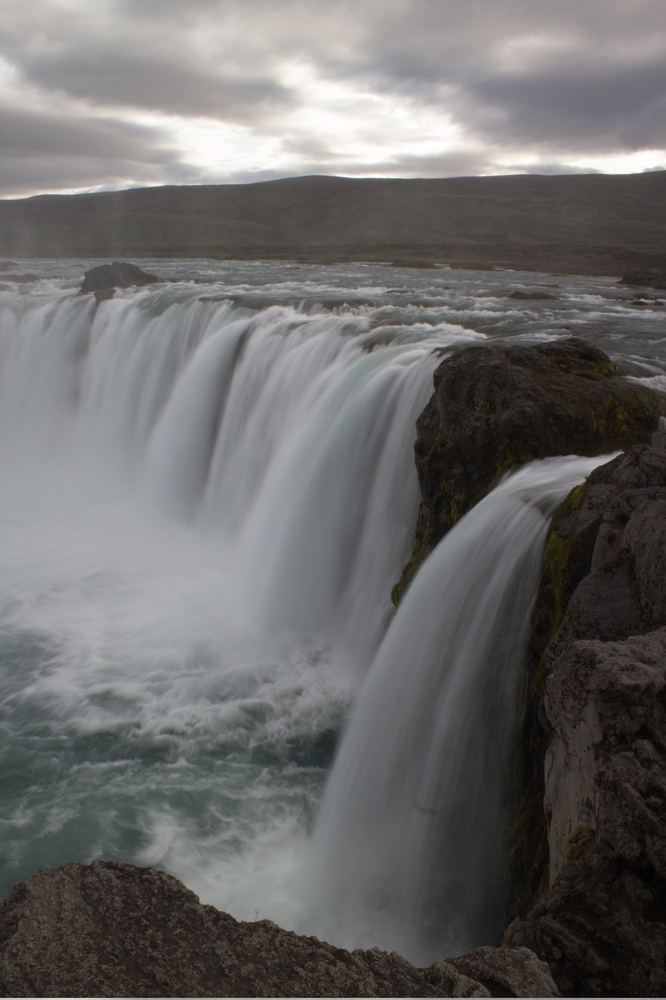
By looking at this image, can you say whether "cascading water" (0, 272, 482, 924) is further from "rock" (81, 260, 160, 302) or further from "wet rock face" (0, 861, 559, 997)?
"rock" (81, 260, 160, 302)

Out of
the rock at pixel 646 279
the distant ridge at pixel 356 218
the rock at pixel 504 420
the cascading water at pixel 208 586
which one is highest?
the distant ridge at pixel 356 218

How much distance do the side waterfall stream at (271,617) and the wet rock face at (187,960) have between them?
103 inches

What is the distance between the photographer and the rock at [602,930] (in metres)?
2.38

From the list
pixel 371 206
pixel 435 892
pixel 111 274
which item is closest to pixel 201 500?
pixel 435 892

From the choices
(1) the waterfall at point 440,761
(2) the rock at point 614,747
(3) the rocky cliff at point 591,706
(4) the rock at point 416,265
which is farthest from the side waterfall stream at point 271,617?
(4) the rock at point 416,265

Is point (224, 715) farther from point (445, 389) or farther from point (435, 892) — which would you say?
point (445, 389)

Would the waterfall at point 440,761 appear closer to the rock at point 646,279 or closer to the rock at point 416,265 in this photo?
the rock at point 646,279

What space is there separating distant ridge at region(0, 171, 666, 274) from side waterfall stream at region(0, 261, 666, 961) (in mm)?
38594

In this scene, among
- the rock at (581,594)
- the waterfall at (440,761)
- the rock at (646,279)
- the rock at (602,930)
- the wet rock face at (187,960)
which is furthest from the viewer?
the rock at (646,279)

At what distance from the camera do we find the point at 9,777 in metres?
6.69

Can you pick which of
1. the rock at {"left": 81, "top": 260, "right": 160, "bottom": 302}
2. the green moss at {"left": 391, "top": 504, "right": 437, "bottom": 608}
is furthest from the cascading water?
the rock at {"left": 81, "top": 260, "right": 160, "bottom": 302}

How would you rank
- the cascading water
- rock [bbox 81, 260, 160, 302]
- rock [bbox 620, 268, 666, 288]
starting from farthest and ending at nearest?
1. rock [bbox 620, 268, 666, 288]
2. rock [bbox 81, 260, 160, 302]
3. the cascading water

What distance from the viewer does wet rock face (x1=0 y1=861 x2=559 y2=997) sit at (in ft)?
7.21

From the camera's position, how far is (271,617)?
9539 mm
